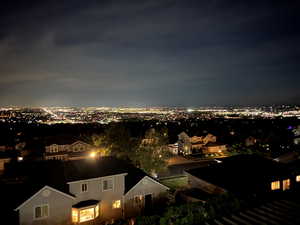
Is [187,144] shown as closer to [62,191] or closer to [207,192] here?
[207,192]

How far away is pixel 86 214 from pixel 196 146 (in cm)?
3486

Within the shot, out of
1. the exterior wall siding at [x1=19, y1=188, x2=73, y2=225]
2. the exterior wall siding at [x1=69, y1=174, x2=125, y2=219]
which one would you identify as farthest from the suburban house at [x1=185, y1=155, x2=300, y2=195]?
the exterior wall siding at [x1=19, y1=188, x2=73, y2=225]

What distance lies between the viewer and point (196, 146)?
160 ft

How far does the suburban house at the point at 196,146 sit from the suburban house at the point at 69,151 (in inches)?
772

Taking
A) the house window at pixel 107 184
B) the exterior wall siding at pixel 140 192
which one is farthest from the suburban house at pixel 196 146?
the house window at pixel 107 184

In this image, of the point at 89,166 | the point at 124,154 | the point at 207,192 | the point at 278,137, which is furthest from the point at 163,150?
the point at 278,137

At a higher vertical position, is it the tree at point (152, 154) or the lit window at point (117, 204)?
the tree at point (152, 154)

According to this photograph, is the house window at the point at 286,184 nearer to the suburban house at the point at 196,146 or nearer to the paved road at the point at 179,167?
the paved road at the point at 179,167

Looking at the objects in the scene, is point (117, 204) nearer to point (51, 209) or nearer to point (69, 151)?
point (51, 209)

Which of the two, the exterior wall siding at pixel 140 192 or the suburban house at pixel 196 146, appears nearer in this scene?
the exterior wall siding at pixel 140 192

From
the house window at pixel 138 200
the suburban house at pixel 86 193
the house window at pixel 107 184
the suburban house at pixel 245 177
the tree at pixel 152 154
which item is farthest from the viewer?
the tree at pixel 152 154

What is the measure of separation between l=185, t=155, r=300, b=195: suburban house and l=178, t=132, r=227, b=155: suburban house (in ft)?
73.0

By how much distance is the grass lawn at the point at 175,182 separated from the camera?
2594 cm

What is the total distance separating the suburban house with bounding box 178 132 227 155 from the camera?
47.2m
